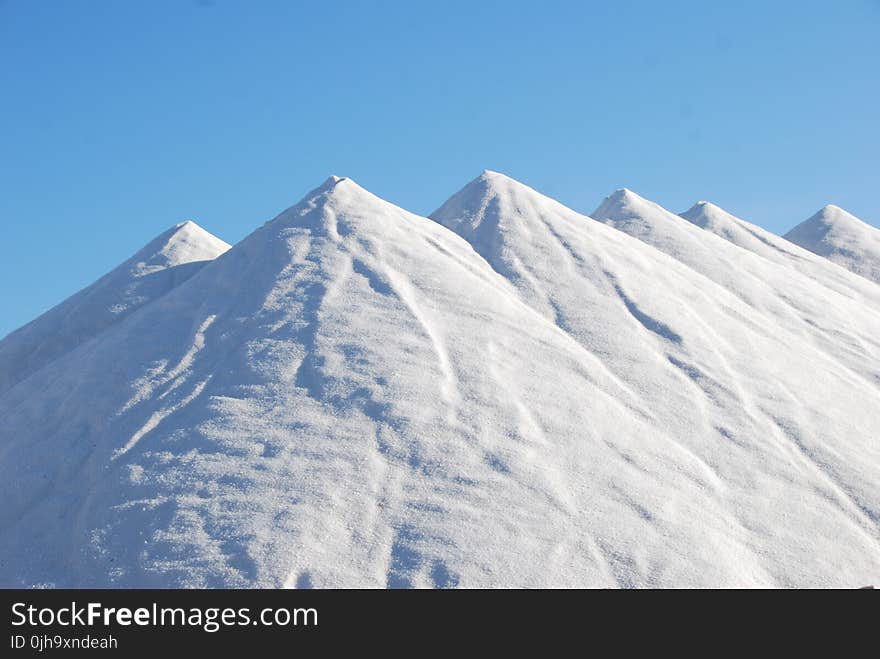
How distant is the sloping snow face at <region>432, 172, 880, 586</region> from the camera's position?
1041cm

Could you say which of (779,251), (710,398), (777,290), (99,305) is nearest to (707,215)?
(779,251)

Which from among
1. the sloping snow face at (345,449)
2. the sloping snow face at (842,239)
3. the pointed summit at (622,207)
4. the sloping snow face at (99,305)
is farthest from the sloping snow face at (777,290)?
the sloping snow face at (99,305)

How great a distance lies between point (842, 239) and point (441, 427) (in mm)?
22978

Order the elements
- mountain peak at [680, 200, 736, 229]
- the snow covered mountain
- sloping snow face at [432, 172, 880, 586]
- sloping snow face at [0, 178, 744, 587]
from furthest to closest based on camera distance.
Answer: mountain peak at [680, 200, 736, 229], sloping snow face at [432, 172, 880, 586], the snow covered mountain, sloping snow face at [0, 178, 744, 587]

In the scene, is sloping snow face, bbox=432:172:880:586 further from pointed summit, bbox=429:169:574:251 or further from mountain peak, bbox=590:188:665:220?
mountain peak, bbox=590:188:665:220

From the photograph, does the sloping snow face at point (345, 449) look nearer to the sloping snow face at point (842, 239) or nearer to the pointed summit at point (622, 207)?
the pointed summit at point (622, 207)

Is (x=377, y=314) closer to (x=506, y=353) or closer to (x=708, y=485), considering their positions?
(x=506, y=353)

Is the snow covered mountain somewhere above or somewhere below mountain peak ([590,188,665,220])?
below

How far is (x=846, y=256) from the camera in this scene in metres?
28.6

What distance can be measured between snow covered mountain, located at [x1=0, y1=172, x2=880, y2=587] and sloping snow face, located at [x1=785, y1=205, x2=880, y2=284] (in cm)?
1122

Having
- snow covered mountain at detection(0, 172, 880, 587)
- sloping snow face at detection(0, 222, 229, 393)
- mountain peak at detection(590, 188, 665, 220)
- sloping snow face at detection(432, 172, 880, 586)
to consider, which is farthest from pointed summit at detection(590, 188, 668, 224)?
sloping snow face at detection(0, 222, 229, 393)

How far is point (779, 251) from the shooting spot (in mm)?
24391
